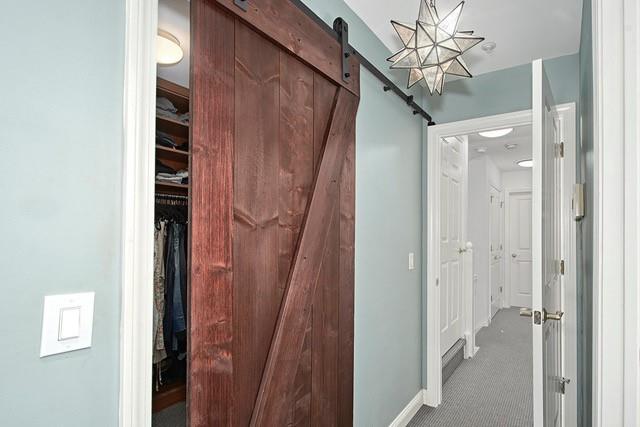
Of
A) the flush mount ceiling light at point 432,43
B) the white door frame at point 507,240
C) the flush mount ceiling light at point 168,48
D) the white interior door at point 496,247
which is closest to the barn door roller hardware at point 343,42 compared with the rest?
the flush mount ceiling light at point 432,43

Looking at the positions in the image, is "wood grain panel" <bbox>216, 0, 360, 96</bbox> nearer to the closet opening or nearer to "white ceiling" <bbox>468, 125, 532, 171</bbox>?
the closet opening

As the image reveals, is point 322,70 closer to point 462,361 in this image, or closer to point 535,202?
point 535,202

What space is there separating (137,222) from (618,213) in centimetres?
123

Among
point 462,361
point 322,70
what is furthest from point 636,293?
point 462,361

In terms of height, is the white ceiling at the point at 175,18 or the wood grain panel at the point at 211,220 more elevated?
the white ceiling at the point at 175,18

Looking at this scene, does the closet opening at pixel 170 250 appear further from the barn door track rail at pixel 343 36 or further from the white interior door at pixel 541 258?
the white interior door at pixel 541 258

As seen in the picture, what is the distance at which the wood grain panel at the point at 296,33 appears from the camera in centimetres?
125

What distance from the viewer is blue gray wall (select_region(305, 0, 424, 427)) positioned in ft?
6.52

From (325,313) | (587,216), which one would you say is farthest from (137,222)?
(587,216)

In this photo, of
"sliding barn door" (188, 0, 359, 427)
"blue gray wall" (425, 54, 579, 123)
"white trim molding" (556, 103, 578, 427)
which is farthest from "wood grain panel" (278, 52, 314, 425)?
"white trim molding" (556, 103, 578, 427)

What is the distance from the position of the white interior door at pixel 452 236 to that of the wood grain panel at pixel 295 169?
6.32 feet

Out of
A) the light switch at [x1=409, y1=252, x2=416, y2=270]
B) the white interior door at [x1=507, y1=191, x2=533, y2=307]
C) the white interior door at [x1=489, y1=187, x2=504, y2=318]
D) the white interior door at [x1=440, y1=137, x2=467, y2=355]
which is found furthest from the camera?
the white interior door at [x1=507, y1=191, x2=533, y2=307]

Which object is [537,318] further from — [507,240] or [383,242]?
[507,240]

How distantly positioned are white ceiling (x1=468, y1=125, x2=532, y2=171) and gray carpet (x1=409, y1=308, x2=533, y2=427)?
2.50 meters
